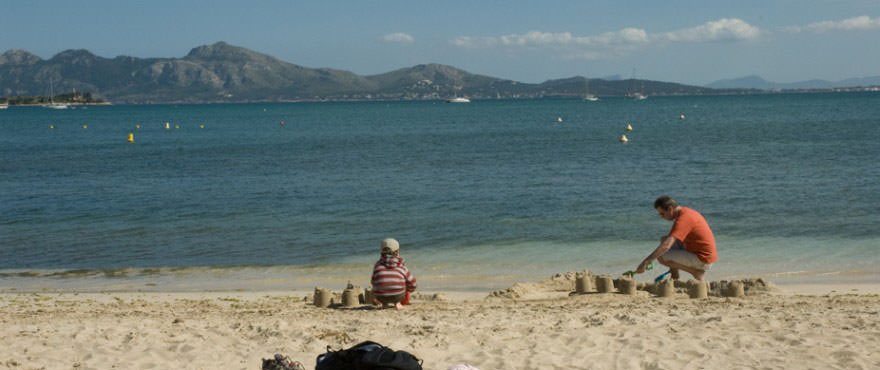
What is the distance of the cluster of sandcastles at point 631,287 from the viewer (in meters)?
11.4

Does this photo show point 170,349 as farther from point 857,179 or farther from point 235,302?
point 857,179

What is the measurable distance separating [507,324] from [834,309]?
3.45 metres

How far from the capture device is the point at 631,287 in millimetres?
11680

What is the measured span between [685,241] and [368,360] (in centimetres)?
613

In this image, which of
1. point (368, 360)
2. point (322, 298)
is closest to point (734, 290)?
point (322, 298)

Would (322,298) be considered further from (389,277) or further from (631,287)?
(631,287)

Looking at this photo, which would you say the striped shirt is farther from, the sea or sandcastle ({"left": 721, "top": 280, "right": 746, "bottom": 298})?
sandcastle ({"left": 721, "top": 280, "right": 746, "bottom": 298})

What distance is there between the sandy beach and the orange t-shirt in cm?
61

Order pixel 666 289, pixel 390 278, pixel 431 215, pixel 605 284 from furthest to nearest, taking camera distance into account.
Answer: pixel 431 215, pixel 605 284, pixel 666 289, pixel 390 278

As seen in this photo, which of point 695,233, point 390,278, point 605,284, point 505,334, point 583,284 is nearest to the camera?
point 505,334

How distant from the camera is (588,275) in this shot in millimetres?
12500

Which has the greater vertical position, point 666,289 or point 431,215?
point 666,289

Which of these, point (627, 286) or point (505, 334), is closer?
point (505, 334)

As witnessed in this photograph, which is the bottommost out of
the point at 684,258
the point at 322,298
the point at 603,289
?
the point at 322,298
